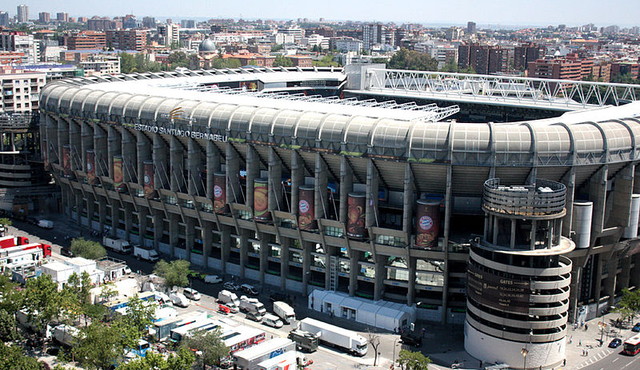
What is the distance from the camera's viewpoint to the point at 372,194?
344 feet

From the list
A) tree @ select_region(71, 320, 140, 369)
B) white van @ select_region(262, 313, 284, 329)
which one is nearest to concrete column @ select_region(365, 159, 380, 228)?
white van @ select_region(262, 313, 284, 329)

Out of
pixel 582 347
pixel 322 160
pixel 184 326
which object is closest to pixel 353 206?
pixel 322 160

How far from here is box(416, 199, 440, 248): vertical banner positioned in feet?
333

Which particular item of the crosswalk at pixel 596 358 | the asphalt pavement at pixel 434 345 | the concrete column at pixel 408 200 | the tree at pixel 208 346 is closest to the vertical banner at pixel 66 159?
the asphalt pavement at pixel 434 345

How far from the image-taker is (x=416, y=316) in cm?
10731

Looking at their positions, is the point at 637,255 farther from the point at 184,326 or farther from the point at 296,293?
the point at 184,326

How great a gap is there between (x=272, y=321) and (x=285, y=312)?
7.68 feet

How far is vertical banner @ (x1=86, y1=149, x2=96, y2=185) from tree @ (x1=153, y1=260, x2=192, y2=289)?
103 feet

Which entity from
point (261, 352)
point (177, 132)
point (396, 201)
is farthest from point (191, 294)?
point (396, 201)

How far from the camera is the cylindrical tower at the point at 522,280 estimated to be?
92688 millimetres

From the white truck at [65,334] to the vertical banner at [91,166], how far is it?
46622 mm

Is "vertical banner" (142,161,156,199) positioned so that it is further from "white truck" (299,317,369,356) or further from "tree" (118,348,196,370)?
"tree" (118,348,196,370)

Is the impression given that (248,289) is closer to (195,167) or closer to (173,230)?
(195,167)

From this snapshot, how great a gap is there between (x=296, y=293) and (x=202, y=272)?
17.7 metres
